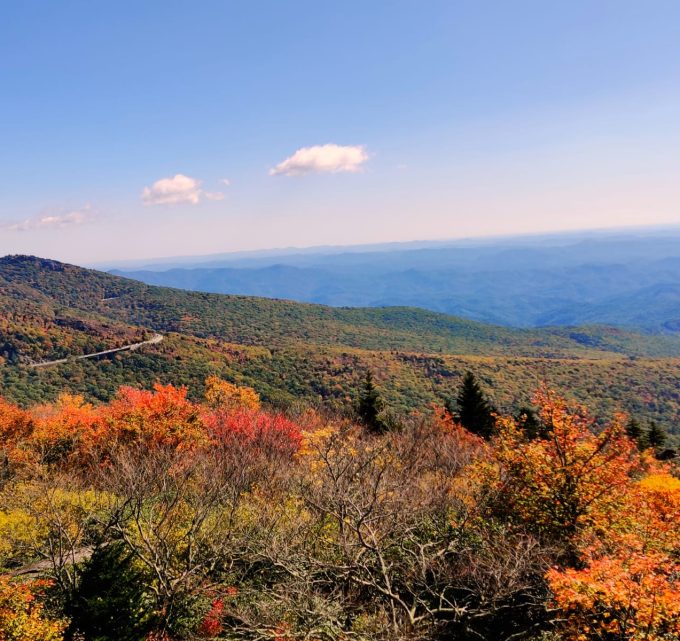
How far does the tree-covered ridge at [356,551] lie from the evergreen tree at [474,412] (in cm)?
2137

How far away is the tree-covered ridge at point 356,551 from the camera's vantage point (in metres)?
12.5

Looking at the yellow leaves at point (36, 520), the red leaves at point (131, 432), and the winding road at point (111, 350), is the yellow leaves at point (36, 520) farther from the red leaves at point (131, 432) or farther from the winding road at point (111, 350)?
the winding road at point (111, 350)

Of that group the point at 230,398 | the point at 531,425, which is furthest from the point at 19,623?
the point at 531,425

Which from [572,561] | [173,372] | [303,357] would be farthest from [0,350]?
[572,561]

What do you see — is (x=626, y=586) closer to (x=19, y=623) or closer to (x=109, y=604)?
(x=109, y=604)

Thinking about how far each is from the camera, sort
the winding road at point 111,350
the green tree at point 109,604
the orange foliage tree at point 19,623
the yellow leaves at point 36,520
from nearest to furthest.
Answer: the orange foliage tree at point 19,623
the green tree at point 109,604
the yellow leaves at point 36,520
the winding road at point 111,350

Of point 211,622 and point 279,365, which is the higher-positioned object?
point 211,622

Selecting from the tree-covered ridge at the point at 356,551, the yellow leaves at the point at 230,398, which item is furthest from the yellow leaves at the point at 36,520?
the yellow leaves at the point at 230,398

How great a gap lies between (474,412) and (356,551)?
3565cm

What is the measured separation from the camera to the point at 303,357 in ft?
327

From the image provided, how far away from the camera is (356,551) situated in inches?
613

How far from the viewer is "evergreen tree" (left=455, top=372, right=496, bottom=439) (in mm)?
47375

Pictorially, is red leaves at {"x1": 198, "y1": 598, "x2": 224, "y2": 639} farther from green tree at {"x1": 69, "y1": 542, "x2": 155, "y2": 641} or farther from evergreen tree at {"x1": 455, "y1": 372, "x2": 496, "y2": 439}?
evergreen tree at {"x1": 455, "y1": 372, "x2": 496, "y2": 439}

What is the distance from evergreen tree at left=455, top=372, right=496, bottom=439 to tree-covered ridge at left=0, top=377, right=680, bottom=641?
21375mm
